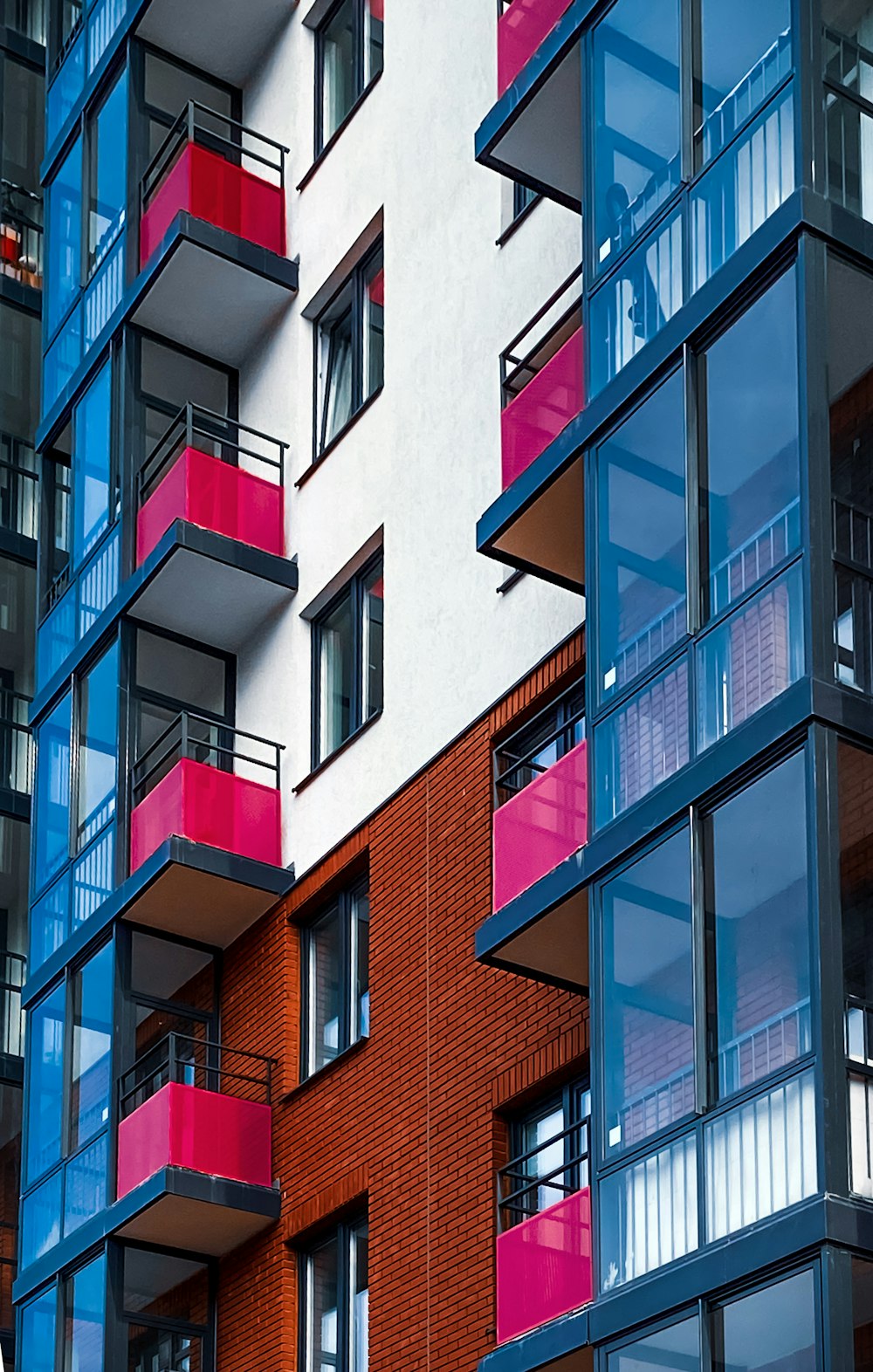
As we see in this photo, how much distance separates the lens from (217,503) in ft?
82.8

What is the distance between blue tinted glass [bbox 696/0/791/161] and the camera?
1612 centimetres

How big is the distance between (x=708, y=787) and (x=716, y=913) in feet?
2.56

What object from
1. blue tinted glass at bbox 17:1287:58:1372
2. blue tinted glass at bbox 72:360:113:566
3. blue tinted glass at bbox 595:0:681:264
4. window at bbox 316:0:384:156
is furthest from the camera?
blue tinted glass at bbox 72:360:113:566

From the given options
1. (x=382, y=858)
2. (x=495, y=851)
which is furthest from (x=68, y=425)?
(x=495, y=851)

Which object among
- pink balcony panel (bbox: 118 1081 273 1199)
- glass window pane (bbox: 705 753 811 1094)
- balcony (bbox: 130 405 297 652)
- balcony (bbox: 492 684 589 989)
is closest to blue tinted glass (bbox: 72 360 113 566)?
balcony (bbox: 130 405 297 652)

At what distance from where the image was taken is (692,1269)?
1432 centimetres

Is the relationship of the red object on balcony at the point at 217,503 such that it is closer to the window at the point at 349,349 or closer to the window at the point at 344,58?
the window at the point at 349,349

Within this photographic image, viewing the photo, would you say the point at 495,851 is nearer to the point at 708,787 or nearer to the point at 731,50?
the point at 708,787

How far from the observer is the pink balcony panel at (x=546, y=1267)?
16781 millimetres

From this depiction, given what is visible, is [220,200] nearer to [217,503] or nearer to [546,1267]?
[217,503]

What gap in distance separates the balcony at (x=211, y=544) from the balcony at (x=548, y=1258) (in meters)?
8.32

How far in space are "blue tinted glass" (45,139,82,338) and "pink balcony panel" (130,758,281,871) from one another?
24.7ft

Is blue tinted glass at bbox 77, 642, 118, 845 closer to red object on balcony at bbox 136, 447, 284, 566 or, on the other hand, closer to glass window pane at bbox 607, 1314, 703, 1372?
red object on balcony at bbox 136, 447, 284, 566

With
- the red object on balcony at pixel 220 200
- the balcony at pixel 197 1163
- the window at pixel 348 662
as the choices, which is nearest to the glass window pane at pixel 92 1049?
the balcony at pixel 197 1163
